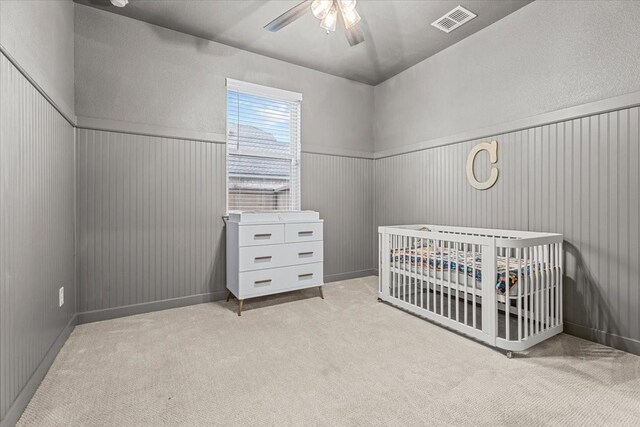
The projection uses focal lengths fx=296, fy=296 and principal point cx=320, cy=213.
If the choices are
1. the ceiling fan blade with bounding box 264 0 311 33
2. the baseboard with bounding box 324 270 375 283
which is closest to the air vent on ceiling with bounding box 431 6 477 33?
the ceiling fan blade with bounding box 264 0 311 33

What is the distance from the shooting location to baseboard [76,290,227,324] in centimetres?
240

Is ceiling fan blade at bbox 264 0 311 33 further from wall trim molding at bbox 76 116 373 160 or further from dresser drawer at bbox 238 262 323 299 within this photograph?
dresser drawer at bbox 238 262 323 299

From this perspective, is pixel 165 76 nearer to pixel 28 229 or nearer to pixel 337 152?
pixel 28 229

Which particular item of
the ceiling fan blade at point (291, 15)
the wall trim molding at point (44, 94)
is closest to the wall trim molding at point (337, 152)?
the ceiling fan blade at point (291, 15)

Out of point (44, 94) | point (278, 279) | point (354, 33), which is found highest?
point (354, 33)

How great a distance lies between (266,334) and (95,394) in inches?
A: 39.8

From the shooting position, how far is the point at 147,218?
8.61 ft

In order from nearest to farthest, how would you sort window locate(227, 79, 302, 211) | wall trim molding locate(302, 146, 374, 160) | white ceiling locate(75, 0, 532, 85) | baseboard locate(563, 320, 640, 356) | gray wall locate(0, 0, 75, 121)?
gray wall locate(0, 0, 75, 121)
baseboard locate(563, 320, 640, 356)
white ceiling locate(75, 0, 532, 85)
window locate(227, 79, 302, 211)
wall trim molding locate(302, 146, 374, 160)

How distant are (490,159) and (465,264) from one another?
3.66 feet

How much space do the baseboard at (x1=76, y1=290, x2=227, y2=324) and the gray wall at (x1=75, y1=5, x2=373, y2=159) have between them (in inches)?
62.2

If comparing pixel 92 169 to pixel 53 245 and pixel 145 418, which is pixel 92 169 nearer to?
pixel 53 245

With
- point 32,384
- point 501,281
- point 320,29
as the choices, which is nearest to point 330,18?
point 320,29

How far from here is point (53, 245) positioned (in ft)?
6.12

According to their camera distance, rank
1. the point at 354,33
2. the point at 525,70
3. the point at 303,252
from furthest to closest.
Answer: the point at 303,252 → the point at 525,70 → the point at 354,33
